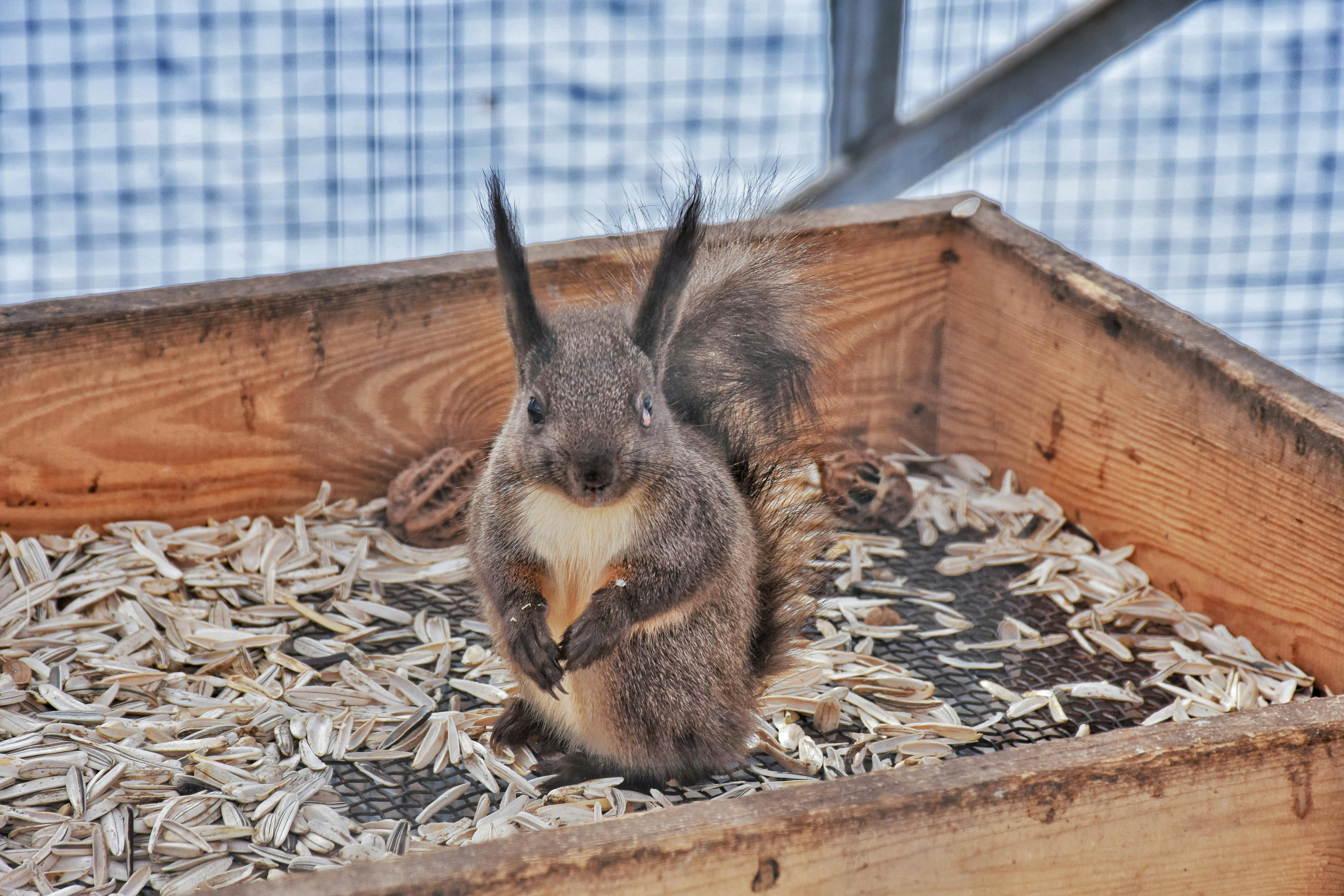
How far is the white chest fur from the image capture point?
1709 millimetres

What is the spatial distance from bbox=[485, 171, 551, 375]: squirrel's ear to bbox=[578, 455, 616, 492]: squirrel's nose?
7.3 inches

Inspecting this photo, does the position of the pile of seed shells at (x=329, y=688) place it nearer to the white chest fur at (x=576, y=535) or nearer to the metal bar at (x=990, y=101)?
the white chest fur at (x=576, y=535)

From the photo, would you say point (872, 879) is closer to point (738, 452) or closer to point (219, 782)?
point (738, 452)

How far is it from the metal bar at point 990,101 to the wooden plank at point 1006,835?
1910 mm

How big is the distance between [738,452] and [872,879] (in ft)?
2.19

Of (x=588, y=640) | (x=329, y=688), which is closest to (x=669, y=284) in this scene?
(x=588, y=640)

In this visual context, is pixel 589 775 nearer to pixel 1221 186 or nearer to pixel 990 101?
pixel 990 101

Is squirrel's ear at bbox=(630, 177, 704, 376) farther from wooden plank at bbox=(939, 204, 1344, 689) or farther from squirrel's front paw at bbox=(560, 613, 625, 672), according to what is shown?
wooden plank at bbox=(939, 204, 1344, 689)

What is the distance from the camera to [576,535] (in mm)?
1732

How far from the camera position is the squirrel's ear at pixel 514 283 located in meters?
1.63

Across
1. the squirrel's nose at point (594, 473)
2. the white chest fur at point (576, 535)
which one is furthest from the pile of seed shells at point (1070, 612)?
the squirrel's nose at point (594, 473)

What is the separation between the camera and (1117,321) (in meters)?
2.38

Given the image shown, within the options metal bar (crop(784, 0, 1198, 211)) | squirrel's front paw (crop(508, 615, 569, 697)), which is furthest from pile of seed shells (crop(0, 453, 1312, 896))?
metal bar (crop(784, 0, 1198, 211))

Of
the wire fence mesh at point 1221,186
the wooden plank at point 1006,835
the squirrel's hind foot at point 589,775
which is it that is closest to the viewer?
the wooden plank at point 1006,835
